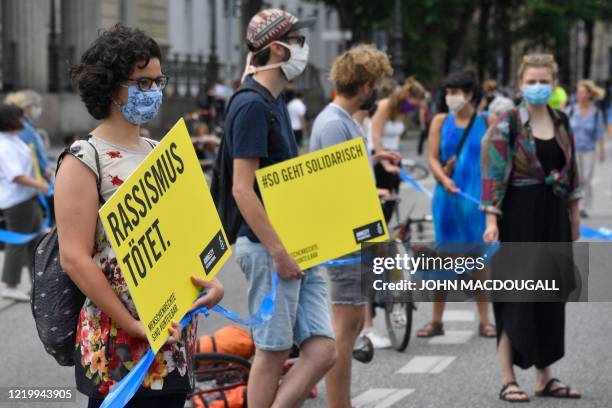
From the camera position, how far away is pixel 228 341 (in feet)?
23.0

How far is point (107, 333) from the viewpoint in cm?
390

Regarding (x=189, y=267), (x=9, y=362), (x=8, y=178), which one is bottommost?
(x=9, y=362)

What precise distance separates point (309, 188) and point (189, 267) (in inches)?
57.9

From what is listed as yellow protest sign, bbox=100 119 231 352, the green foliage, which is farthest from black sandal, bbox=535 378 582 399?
the green foliage

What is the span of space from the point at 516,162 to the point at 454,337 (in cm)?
265

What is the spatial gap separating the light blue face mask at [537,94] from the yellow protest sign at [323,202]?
1.55 m

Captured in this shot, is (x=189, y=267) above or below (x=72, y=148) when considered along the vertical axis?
below

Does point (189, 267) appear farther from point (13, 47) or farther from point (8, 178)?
point (13, 47)

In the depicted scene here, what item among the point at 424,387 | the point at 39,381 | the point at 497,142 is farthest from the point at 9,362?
the point at 497,142

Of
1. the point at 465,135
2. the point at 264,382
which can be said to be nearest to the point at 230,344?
the point at 264,382

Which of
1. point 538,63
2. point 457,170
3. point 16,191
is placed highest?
point 538,63
